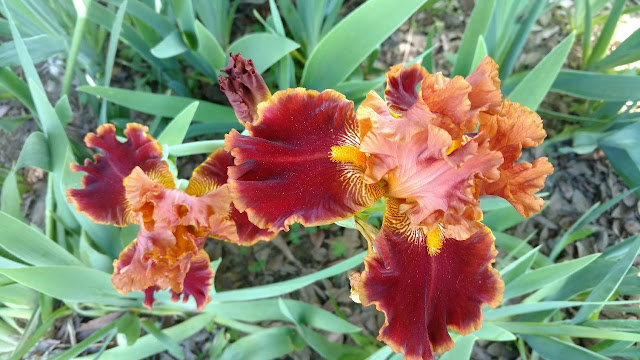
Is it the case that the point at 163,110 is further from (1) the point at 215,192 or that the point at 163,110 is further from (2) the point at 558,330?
(2) the point at 558,330

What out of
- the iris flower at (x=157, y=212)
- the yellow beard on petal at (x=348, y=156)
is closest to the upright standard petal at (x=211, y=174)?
the iris flower at (x=157, y=212)

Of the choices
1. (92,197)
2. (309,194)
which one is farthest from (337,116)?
(92,197)

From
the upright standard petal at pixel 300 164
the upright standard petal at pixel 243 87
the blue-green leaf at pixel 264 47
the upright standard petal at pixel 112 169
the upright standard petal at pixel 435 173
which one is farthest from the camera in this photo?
the blue-green leaf at pixel 264 47

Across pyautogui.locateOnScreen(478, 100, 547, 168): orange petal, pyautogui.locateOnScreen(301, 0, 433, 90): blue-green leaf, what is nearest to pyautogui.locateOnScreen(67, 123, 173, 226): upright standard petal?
pyautogui.locateOnScreen(301, 0, 433, 90): blue-green leaf

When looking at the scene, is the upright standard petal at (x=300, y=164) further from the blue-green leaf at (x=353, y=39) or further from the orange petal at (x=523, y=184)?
the blue-green leaf at (x=353, y=39)

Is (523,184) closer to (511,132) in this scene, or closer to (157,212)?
(511,132)
